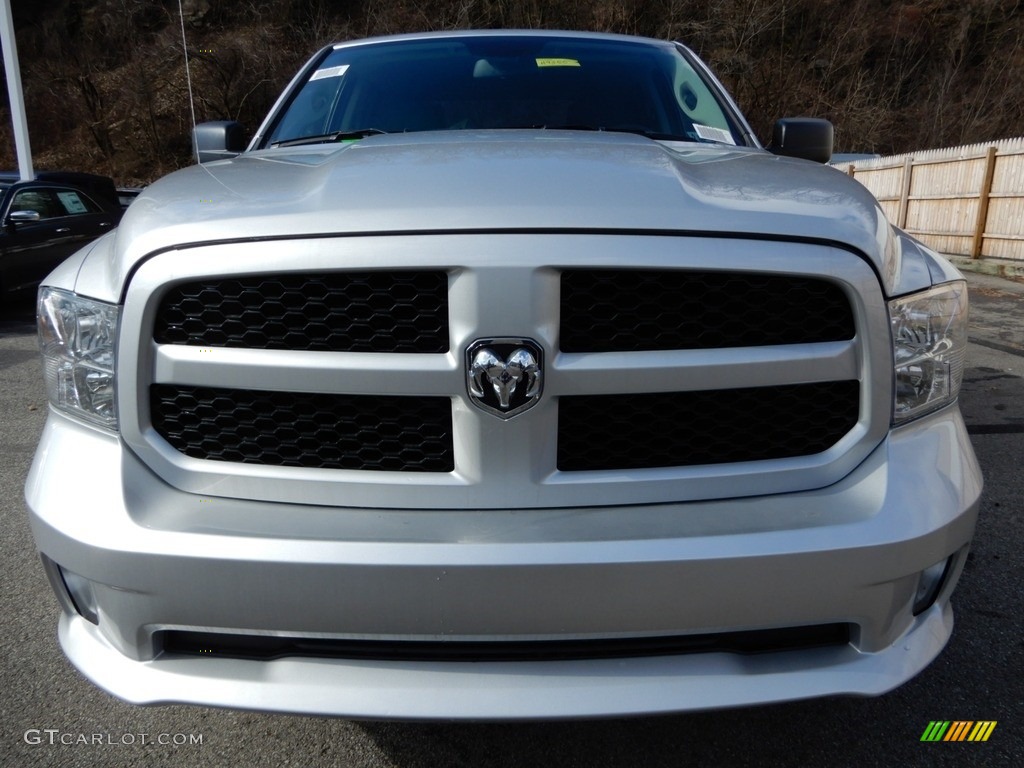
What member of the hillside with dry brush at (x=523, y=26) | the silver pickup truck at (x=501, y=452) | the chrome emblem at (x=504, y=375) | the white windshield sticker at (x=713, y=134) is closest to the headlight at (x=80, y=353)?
the silver pickup truck at (x=501, y=452)

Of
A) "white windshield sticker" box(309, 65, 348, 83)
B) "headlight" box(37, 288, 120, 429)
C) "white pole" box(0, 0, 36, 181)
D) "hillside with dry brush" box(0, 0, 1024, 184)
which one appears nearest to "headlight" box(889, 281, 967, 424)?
"headlight" box(37, 288, 120, 429)

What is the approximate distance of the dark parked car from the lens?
27.0 feet

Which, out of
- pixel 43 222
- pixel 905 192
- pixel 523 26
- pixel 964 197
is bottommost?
pixel 905 192

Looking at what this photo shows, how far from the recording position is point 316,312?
1383 millimetres

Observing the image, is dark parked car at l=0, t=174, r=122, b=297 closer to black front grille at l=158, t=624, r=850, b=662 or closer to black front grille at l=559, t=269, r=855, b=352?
black front grille at l=158, t=624, r=850, b=662

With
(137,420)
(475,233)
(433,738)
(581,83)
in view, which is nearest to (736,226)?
(475,233)

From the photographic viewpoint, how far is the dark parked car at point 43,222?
8234mm

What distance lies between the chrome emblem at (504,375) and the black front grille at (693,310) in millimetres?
83

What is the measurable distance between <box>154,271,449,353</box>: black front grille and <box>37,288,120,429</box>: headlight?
0.47ft

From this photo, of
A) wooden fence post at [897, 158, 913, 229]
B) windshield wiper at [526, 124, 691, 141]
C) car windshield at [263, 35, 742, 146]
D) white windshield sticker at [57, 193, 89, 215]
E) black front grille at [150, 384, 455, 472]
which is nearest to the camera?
black front grille at [150, 384, 455, 472]

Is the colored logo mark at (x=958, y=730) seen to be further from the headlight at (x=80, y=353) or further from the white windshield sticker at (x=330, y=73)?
the white windshield sticker at (x=330, y=73)

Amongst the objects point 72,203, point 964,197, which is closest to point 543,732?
point 72,203

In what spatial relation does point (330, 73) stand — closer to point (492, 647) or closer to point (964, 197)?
point (492, 647)

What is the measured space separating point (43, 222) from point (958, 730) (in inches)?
394
